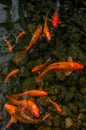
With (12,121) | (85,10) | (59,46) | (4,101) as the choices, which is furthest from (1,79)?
(85,10)

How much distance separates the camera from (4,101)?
4.35 m

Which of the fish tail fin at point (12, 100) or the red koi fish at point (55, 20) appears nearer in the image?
the fish tail fin at point (12, 100)

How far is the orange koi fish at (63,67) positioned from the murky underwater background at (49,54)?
2.8 inches

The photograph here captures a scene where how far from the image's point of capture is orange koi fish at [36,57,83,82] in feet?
14.7

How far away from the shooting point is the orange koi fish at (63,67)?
4473 mm

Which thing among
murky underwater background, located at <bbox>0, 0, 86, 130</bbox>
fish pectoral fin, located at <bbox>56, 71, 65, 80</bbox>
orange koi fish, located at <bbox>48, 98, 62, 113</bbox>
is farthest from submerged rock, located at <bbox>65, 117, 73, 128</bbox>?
fish pectoral fin, located at <bbox>56, 71, 65, 80</bbox>

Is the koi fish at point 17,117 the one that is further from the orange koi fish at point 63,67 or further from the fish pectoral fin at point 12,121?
the orange koi fish at point 63,67

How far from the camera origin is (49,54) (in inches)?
193

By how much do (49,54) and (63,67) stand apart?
47cm

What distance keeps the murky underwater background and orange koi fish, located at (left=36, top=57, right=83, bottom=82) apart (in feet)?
0.23

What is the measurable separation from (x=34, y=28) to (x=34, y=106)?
1398 millimetres

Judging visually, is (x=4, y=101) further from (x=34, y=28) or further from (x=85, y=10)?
(x=85, y=10)

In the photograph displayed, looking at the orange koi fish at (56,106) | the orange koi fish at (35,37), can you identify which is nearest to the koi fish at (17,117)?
the orange koi fish at (56,106)

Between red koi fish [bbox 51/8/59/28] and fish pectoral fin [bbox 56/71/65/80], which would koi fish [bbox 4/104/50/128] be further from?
red koi fish [bbox 51/8/59/28]
